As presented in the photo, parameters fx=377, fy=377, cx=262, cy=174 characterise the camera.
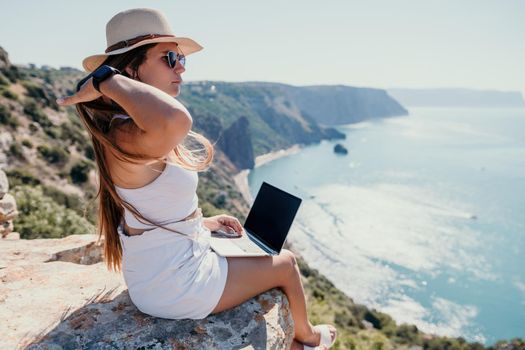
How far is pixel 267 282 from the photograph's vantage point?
2689 millimetres

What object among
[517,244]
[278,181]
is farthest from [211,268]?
[278,181]

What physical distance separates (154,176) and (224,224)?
1.20 m

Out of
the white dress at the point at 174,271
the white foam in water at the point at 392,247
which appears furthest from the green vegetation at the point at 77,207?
the white foam in water at the point at 392,247

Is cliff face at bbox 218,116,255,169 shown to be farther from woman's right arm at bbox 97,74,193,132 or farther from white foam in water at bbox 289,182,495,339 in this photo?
woman's right arm at bbox 97,74,193,132

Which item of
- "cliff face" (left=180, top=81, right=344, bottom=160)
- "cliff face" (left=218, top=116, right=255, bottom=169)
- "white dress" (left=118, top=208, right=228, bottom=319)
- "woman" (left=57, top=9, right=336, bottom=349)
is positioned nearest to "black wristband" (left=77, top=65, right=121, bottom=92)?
"woman" (left=57, top=9, right=336, bottom=349)

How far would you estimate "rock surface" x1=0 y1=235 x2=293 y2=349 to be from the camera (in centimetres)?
239

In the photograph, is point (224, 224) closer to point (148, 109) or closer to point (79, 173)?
point (148, 109)

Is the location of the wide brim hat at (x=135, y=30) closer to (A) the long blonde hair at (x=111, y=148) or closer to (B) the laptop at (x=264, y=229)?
(A) the long blonde hair at (x=111, y=148)

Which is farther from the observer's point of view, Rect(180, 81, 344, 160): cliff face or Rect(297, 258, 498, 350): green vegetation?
Rect(180, 81, 344, 160): cliff face

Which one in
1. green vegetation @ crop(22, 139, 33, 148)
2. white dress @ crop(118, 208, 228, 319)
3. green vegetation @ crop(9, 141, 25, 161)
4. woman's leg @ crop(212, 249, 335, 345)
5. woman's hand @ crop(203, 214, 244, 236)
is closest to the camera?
white dress @ crop(118, 208, 228, 319)

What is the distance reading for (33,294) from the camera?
304 cm

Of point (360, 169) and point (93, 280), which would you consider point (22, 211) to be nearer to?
point (93, 280)

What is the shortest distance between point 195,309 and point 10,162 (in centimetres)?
1931

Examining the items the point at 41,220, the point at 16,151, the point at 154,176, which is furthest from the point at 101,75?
the point at 16,151
